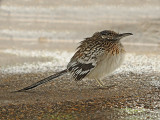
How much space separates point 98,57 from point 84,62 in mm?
280

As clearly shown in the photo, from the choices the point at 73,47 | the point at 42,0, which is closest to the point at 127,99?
the point at 73,47

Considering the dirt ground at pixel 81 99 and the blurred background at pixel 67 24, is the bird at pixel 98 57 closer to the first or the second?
the dirt ground at pixel 81 99

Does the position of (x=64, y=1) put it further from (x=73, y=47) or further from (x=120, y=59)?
(x=120, y=59)

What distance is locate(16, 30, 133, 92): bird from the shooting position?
7.27 metres

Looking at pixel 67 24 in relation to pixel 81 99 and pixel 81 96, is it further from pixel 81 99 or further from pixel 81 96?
pixel 81 99

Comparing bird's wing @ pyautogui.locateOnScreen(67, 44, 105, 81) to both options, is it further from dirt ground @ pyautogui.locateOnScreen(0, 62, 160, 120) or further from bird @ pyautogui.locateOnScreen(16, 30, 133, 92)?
dirt ground @ pyautogui.locateOnScreen(0, 62, 160, 120)

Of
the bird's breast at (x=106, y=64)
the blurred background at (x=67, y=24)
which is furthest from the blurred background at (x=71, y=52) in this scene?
the bird's breast at (x=106, y=64)

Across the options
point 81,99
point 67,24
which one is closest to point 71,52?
point 67,24

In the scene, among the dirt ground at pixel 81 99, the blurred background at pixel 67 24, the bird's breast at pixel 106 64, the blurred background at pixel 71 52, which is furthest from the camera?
the blurred background at pixel 67 24

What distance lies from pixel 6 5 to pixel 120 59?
35.1ft

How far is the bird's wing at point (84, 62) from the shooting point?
727 centimetres

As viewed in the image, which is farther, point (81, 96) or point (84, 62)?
point (84, 62)

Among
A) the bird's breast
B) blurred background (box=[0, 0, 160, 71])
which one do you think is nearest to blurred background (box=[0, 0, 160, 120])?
blurred background (box=[0, 0, 160, 71])

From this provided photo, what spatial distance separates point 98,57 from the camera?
7234mm
